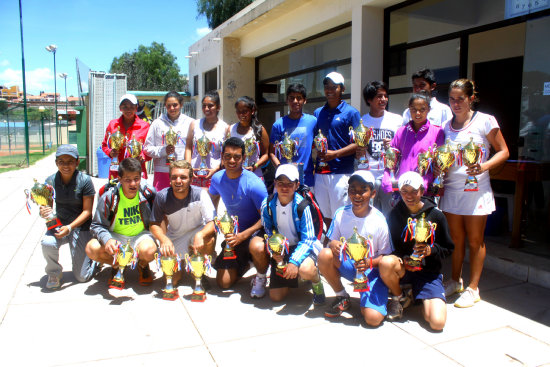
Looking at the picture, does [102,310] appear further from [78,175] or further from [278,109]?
[278,109]

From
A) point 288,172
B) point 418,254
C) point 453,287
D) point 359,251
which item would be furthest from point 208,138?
point 453,287

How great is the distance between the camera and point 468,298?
11.9ft

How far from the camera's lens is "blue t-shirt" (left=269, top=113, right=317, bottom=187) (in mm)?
4520

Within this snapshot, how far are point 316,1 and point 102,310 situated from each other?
7.26 m

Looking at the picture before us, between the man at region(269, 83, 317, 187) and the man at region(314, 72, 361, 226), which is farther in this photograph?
the man at region(269, 83, 317, 187)

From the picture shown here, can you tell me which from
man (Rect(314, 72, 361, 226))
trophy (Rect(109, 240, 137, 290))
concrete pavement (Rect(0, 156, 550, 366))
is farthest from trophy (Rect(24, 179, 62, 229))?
man (Rect(314, 72, 361, 226))

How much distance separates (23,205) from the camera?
348 inches

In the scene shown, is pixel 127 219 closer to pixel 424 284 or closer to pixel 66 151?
pixel 66 151

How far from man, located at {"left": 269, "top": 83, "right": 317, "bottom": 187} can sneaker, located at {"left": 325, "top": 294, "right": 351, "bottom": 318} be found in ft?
5.09

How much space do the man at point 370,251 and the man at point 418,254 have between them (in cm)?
10

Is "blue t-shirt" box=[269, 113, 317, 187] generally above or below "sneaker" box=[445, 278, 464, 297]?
above

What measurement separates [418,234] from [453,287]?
106cm

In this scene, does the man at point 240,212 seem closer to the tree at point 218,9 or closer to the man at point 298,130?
the man at point 298,130

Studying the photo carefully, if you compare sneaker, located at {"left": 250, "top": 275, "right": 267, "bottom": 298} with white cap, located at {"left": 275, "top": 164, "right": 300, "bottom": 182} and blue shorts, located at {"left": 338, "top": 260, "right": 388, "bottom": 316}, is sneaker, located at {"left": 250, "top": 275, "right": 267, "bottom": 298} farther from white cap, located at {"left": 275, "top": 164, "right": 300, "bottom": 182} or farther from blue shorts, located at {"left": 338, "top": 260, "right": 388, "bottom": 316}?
white cap, located at {"left": 275, "top": 164, "right": 300, "bottom": 182}
